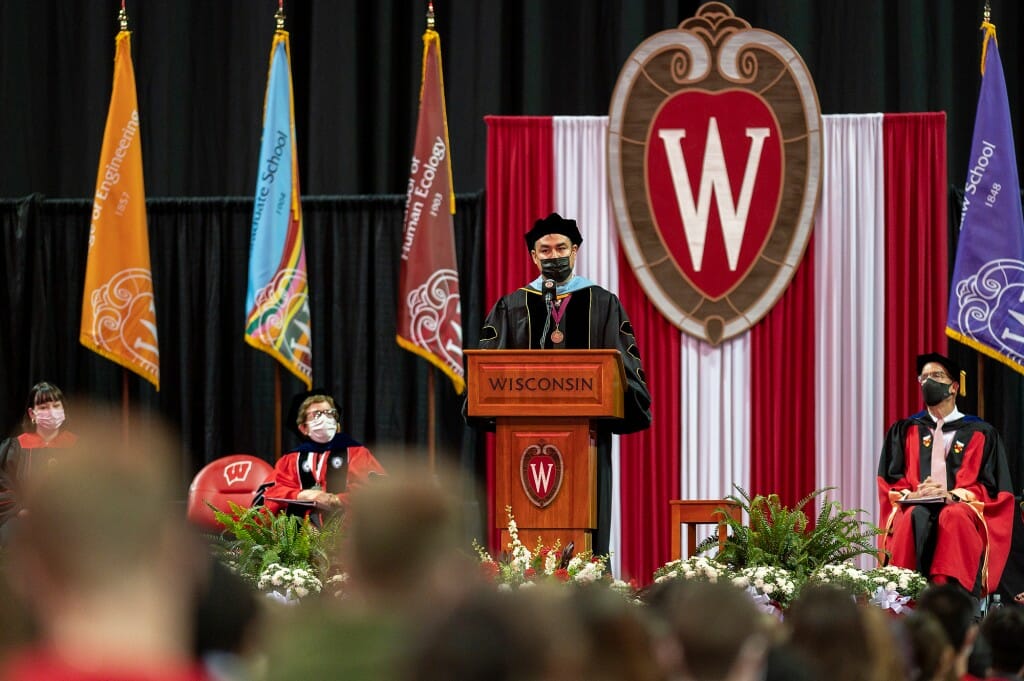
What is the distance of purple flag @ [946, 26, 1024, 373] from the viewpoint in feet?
28.9

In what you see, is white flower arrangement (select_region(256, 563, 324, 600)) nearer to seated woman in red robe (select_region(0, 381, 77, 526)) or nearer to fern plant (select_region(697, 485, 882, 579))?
fern plant (select_region(697, 485, 882, 579))

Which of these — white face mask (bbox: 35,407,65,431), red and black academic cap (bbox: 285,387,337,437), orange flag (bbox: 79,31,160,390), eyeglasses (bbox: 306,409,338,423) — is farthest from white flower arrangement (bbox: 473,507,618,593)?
orange flag (bbox: 79,31,160,390)

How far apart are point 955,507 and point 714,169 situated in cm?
280

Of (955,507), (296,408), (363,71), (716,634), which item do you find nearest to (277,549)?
(296,408)

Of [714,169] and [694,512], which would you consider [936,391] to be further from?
[714,169]

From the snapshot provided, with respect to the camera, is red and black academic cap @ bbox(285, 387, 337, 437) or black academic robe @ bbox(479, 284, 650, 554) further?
red and black academic cap @ bbox(285, 387, 337, 437)

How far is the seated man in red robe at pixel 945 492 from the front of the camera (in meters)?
7.41

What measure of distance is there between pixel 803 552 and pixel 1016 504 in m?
2.75

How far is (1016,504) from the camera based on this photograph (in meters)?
8.27

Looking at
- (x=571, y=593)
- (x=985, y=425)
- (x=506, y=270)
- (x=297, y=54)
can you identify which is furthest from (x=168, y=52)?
(x=571, y=593)

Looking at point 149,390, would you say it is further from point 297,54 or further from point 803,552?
point 803,552

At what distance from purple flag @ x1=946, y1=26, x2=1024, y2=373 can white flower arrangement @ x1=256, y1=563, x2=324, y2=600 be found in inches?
190

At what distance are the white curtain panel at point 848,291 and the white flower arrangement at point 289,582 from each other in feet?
15.3

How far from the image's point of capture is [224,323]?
409 inches
